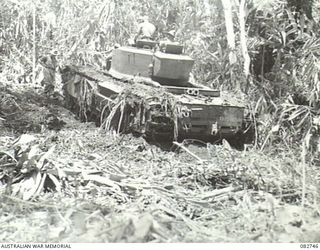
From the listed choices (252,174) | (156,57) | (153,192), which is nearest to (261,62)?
(156,57)

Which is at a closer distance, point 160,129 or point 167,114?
point 167,114

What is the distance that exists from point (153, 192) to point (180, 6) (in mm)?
9173

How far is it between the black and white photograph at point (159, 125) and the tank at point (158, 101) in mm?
22

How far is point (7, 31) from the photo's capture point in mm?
12758

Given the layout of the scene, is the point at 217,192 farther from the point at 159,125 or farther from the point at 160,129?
the point at 160,129

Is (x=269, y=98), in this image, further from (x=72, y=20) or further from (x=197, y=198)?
(x=72, y=20)

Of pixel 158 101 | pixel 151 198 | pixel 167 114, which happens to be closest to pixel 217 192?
pixel 151 198

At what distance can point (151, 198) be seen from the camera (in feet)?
16.8

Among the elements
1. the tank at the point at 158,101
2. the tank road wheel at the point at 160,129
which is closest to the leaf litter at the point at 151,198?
the tank road wheel at the point at 160,129

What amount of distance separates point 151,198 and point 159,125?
2.34 m

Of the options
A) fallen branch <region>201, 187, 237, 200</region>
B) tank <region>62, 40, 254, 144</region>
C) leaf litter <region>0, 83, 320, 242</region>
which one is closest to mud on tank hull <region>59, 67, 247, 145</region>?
tank <region>62, 40, 254, 144</region>

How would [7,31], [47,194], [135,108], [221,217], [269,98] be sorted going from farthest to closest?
[7,31]
[269,98]
[135,108]
[47,194]
[221,217]

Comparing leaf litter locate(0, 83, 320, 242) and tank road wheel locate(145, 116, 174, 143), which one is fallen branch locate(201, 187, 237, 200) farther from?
tank road wheel locate(145, 116, 174, 143)

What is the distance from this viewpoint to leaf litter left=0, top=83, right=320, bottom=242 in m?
4.32
